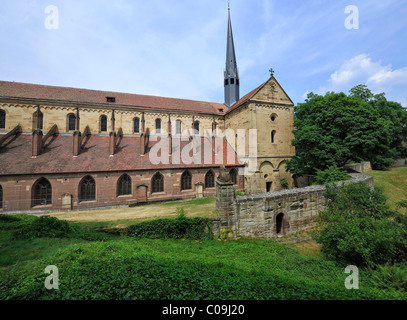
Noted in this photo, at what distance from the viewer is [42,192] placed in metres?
15.8

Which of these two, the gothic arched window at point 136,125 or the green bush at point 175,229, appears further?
the gothic arched window at point 136,125

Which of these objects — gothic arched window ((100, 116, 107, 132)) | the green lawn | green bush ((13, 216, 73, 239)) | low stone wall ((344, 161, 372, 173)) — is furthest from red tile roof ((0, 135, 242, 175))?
low stone wall ((344, 161, 372, 173))

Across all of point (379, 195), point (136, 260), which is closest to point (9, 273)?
point (136, 260)

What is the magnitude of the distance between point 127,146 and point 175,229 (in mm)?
14175

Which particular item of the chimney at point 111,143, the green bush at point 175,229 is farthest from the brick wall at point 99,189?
the green bush at point 175,229

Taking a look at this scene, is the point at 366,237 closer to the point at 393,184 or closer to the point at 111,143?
the point at 393,184

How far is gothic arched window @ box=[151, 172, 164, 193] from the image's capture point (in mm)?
19056

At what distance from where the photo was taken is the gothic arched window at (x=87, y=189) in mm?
16750

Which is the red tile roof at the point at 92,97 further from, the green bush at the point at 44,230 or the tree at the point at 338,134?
the green bush at the point at 44,230

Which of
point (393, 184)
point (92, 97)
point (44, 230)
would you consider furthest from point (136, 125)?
point (393, 184)

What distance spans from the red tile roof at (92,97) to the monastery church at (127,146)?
4.0 inches

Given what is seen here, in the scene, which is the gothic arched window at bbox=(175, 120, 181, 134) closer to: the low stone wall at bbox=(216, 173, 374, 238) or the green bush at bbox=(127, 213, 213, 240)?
the low stone wall at bbox=(216, 173, 374, 238)

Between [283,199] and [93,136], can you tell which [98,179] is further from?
[283,199]
